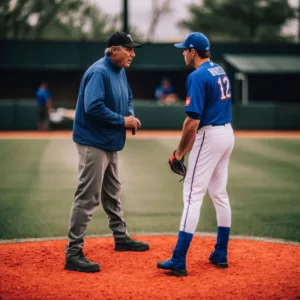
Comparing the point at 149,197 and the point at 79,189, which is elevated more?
the point at 79,189

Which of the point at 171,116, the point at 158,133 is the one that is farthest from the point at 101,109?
the point at 171,116

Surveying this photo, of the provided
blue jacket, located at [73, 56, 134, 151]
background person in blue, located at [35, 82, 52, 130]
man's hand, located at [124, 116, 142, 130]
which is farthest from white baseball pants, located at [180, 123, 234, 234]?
background person in blue, located at [35, 82, 52, 130]

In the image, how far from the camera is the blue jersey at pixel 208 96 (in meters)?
4.91

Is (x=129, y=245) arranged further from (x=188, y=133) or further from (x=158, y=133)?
(x=158, y=133)

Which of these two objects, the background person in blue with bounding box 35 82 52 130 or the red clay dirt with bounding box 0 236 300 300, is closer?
the red clay dirt with bounding box 0 236 300 300

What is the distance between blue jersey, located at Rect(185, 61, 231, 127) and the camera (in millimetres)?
4910

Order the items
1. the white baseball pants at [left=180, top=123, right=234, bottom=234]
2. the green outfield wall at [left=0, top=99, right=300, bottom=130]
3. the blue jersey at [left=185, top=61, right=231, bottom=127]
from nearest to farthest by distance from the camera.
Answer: the blue jersey at [left=185, top=61, right=231, bottom=127] < the white baseball pants at [left=180, top=123, right=234, bottom=234] < the green outfield wall at [left=0, top=99, right=300, bottom=130]

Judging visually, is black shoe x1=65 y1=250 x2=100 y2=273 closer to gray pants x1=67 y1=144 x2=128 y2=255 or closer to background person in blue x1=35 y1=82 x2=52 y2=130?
gray pants x1=67 y1=144 x2=128 y2=255

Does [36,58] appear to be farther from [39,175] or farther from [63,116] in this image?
[39,175]

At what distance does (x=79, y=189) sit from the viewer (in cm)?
530

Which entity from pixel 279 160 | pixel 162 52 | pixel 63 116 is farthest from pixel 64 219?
pixel 162 52

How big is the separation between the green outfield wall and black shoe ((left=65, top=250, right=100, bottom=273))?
70.0ft

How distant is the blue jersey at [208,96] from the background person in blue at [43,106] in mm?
20863

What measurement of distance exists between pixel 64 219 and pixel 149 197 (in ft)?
6.88
